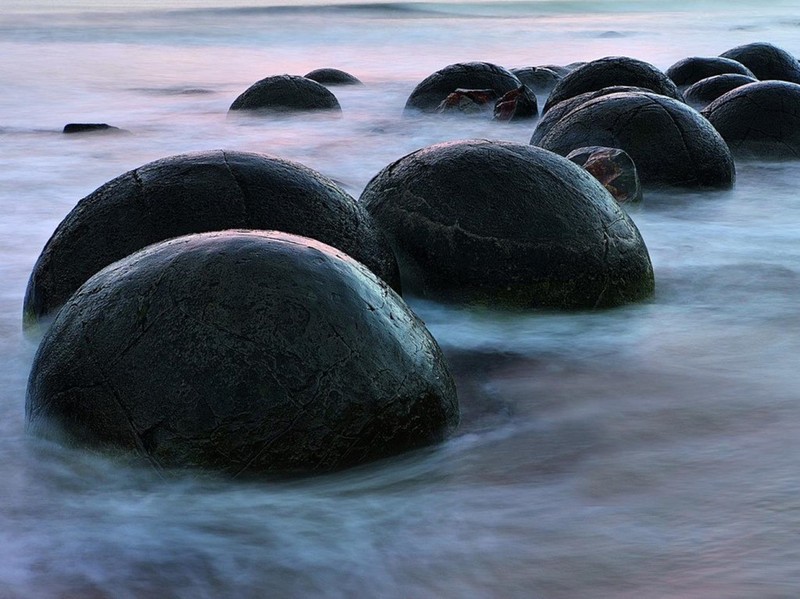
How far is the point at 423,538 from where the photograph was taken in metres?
3.13

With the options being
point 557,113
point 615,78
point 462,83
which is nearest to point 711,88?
point 615,78

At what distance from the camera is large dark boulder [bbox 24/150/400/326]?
4.54 m

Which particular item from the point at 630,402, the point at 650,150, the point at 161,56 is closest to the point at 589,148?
the point at 650,150

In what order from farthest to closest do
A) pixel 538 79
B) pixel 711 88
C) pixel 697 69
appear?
pixel 538 79 < pixel 697 69 < pixel 711 88

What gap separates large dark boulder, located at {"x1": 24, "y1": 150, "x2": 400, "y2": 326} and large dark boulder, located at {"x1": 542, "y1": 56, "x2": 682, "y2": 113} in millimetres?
7164

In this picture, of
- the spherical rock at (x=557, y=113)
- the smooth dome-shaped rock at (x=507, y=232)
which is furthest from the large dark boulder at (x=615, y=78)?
the smooth dome-shaped rock at (x=507, y=232)

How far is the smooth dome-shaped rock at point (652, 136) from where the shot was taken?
813 centimetres

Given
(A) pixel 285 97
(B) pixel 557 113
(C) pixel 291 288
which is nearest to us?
(C) pixel 291 288

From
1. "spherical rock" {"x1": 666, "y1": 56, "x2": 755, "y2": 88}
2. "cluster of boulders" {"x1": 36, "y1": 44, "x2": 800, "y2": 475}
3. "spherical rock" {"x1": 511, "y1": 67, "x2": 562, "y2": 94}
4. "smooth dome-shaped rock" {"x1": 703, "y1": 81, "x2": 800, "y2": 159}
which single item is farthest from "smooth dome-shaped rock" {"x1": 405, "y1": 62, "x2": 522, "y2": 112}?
"cluster of boulders" {"x1": 36, "y1": 44, "x2": 800, "y2": 475}

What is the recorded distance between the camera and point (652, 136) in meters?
8.16

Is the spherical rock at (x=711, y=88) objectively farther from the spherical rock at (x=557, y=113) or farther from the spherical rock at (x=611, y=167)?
the spherical rock at (x=611, y=167)

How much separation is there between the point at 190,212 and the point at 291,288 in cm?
122

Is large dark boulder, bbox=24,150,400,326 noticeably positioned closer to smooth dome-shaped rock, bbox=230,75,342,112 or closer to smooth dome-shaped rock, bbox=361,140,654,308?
smooth dome-shaped rock, bbox=361,140,654,308

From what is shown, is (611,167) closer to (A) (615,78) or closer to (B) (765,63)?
(A) (615,78)
